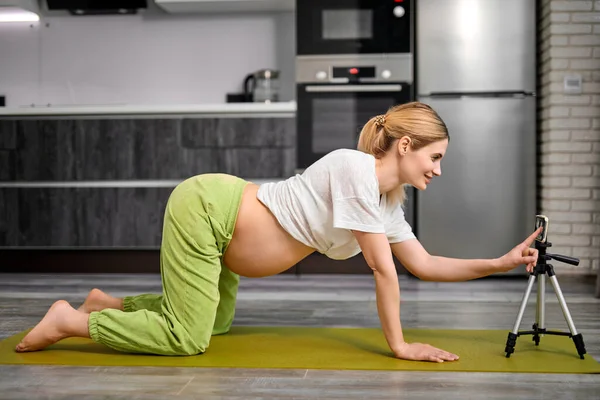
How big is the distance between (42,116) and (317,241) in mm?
2818

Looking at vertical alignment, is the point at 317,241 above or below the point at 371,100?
below

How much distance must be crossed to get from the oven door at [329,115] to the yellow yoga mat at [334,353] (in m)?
1.98

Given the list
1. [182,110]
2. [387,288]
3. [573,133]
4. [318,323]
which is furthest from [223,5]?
[387,288]

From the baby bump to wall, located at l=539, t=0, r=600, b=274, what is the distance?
239 cm

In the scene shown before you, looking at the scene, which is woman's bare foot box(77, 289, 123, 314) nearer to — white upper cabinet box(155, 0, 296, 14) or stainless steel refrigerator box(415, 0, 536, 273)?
stainless steel refrigerator box(415, 0, 536, 273)

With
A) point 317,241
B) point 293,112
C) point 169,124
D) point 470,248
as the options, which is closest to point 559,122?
point 470,248

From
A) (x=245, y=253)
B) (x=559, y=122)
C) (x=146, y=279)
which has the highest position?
(x=559, y=122)

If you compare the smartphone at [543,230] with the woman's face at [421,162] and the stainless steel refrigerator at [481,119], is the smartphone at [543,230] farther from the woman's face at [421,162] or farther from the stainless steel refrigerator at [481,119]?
the stainless steel refrigerator at [481,119]

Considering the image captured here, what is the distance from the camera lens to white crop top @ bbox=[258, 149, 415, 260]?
2.17 m

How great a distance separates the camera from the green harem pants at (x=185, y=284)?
226 cm

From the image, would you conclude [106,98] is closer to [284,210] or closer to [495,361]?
[284,210]

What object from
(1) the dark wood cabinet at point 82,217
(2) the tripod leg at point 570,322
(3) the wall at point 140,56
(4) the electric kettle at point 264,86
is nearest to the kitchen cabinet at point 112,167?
(1) the dark wood cabinet at point 82,217

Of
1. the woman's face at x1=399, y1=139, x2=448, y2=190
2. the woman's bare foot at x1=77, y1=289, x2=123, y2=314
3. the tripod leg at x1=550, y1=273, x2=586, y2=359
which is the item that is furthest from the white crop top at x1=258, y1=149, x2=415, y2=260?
the woman's bare foot at x1=77, y1=289, x2=123, y2=314

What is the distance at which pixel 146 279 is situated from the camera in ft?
14.4
